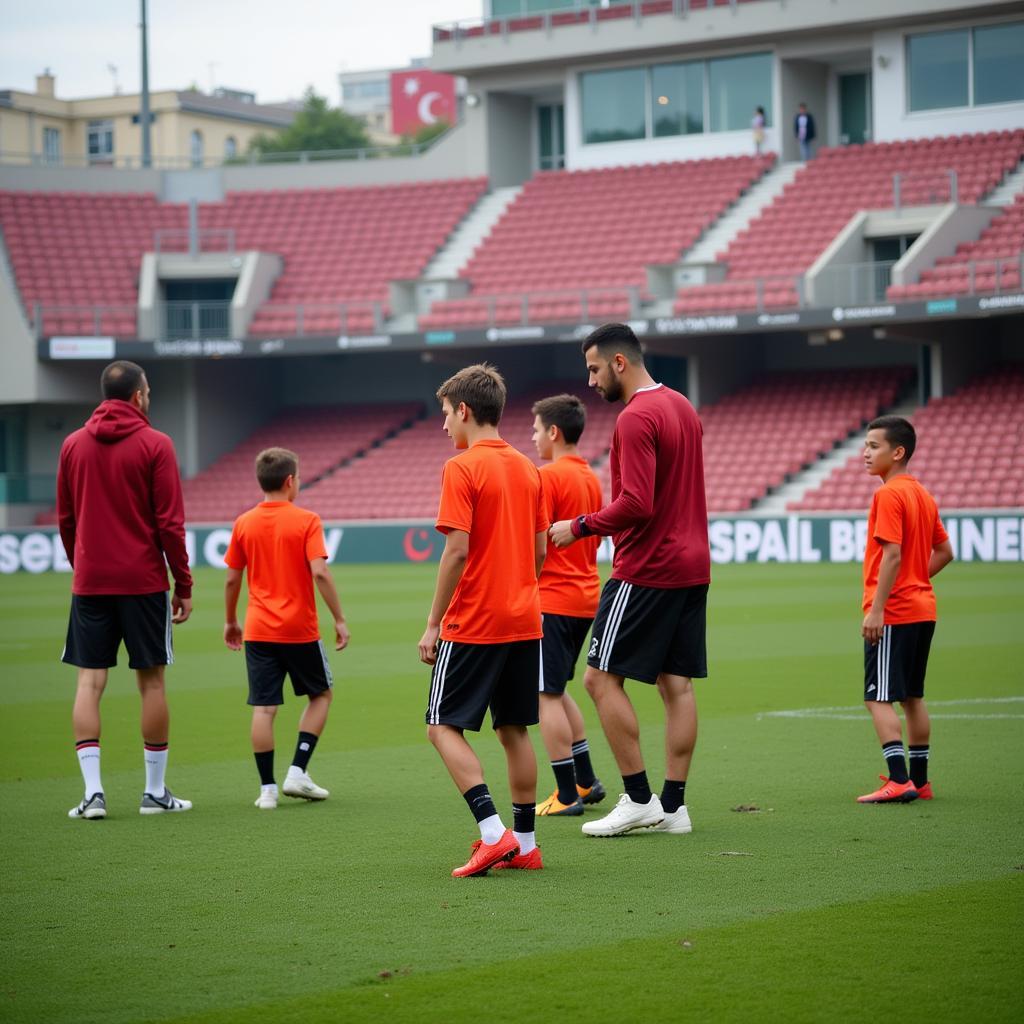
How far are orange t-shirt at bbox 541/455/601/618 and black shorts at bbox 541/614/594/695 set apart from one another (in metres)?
0.05

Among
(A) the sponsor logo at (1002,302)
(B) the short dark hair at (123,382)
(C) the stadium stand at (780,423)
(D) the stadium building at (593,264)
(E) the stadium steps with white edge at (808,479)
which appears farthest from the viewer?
(D) the stadium building at (593,264)

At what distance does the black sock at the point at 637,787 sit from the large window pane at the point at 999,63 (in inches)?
1411

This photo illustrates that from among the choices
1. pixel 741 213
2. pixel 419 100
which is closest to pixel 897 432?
pixel 741 213

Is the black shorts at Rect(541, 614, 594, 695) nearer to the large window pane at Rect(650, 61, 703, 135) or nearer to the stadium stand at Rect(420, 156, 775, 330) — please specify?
the stadium stand at Rect(420, 156, 775, 330)

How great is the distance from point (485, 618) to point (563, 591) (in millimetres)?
1722

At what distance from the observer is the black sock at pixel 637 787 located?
7.57m

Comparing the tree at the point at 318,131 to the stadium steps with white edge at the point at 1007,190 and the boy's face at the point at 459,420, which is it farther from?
the boy's face at the point at 459,420

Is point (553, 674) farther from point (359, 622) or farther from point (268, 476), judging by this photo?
point (359, 622)

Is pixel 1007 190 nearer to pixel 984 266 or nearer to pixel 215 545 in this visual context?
pixel 984 266

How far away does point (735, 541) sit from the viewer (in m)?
31.4

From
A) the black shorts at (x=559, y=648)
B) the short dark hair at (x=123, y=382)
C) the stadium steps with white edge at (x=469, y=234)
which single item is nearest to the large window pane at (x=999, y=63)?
the stadium steps with white edge at (x=469, y=234)

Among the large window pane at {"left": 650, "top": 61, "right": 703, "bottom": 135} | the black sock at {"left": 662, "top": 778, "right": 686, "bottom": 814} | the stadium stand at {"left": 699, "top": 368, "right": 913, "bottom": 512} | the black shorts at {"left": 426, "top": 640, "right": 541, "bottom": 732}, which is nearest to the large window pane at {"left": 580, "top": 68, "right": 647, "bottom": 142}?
the large window pane at {"left": 650, "top": 61, "right": 703, "bottom": 135}

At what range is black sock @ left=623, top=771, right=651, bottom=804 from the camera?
24.8 feet

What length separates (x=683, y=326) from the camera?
36.6 m
